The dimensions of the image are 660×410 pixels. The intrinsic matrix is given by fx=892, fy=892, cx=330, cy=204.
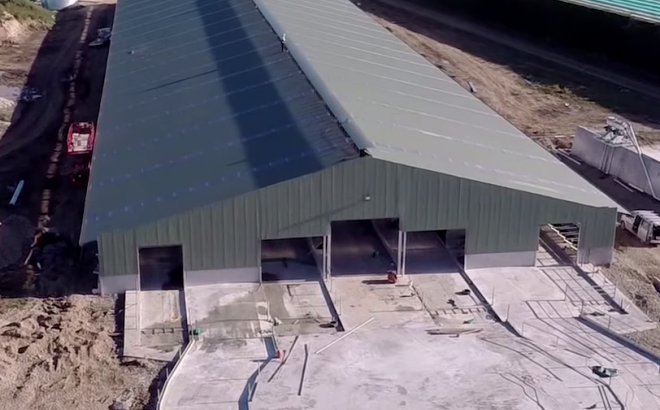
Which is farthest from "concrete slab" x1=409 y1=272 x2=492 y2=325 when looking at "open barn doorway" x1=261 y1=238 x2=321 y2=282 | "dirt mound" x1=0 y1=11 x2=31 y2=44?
"dirt mound" x1=0 y1=11 x2=31 y2=44

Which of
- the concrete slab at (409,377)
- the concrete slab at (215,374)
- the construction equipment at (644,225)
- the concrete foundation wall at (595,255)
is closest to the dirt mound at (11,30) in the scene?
the concrete slab at (215,374)

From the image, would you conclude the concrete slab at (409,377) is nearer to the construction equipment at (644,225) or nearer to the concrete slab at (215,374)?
the concrete slab at (215,374)

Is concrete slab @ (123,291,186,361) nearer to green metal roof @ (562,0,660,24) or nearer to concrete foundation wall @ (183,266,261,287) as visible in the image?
concrete foundation wall @ (183,266,261,287)

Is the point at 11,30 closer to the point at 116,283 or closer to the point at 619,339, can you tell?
the point at 116,283

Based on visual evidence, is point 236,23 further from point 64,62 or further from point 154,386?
point 154,386

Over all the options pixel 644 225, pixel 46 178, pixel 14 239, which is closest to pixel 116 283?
pixel 14 239

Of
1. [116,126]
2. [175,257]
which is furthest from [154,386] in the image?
[116,126]
